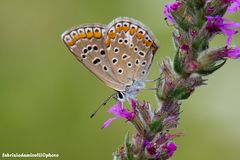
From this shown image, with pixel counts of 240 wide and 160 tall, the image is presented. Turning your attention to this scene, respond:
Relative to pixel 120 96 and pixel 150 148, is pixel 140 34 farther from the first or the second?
pixel 150 148

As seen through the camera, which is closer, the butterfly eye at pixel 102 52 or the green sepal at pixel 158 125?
the green sepal at pixel 158 125

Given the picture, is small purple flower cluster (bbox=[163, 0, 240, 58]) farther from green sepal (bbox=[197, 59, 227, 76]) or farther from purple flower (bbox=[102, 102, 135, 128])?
purple flower (bbox=[102, 102, 135, 128])

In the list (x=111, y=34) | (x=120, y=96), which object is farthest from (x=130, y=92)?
(x=111, y=34)

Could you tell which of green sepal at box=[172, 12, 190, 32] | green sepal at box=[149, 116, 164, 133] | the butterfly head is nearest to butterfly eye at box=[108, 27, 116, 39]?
the butterfly head

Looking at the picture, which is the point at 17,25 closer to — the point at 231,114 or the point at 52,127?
the point at 52,127

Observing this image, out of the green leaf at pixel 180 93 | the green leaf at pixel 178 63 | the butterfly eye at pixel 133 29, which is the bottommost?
the green leaf at pixel 180 93

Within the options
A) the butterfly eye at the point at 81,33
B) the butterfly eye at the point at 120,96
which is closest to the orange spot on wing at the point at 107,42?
the butterfly eye at the point at 81,33

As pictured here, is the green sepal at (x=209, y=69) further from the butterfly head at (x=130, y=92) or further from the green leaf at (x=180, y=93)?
the butterfly head at (x=130, y=92)

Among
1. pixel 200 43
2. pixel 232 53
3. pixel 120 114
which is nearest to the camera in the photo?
pixel 200 43
